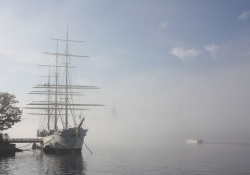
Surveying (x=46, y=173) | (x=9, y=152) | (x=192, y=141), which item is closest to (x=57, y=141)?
(x=9, y=152)

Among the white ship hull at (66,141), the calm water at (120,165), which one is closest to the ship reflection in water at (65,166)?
the calm water at (120,165)

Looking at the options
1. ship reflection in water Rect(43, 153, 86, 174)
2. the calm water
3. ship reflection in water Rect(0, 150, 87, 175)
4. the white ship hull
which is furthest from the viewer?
the white ship hull

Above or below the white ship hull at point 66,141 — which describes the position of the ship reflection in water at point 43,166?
below

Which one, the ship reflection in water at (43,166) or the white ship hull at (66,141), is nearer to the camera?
the ship reflection in water at (43,166)

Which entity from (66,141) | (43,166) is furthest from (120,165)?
(66,141)

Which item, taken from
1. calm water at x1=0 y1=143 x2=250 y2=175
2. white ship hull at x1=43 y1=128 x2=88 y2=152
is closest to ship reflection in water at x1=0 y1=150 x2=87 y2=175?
calm water at x1=0 y1=143 x2=250 y2=175

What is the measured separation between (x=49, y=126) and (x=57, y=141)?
105 ft

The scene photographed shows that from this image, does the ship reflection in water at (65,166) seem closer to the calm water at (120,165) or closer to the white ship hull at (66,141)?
the calm water at (120,165)

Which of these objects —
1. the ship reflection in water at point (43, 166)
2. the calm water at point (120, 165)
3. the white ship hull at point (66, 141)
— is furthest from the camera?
the white ship hull at point (66, 141)

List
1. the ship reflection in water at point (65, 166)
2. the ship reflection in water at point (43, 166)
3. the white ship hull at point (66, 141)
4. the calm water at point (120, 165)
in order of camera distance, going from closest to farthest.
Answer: the ship reflection in water at point (43, 166)
the ship reflection in water at point (65, 166)
the calm water at point (120, 165)
the white ship hull at point (66, 141)

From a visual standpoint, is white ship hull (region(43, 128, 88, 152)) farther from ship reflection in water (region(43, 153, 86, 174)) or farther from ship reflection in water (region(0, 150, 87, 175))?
ship reflection in water (region(43, 153, 86, 174))

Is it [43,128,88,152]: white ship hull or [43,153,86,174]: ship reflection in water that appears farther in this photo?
[43,128,88,152]: white ship hull

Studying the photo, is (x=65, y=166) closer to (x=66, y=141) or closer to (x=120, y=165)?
(x=120, y=165)

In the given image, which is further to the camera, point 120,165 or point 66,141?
point 66,141
